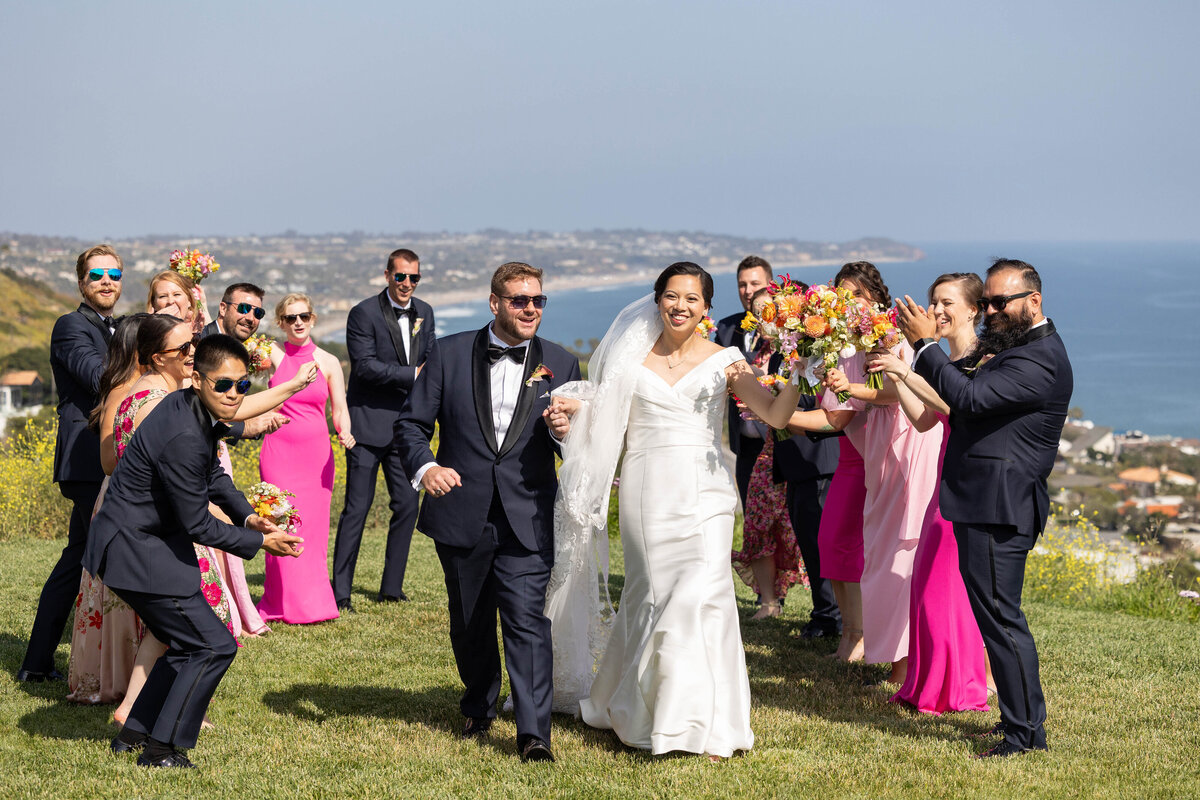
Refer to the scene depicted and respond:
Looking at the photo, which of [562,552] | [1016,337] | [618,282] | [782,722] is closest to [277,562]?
[562,552]

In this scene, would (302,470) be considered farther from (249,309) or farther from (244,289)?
(244,289)

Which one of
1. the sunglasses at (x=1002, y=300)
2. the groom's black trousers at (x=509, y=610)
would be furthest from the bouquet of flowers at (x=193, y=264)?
the sunglasses at (x=1002, y=300)

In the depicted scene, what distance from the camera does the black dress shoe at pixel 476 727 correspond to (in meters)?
6.20

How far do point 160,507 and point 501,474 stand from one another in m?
1.70

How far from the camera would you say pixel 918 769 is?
18.5 feet

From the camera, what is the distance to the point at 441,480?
18.1 feet

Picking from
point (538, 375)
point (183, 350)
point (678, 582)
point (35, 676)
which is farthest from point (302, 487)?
point (678, 582)

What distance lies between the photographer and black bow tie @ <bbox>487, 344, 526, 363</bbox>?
5953mm

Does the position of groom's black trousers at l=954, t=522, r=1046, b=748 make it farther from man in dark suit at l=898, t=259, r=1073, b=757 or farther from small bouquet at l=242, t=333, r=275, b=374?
small bouquet at l=242, t=333, r=275, b=374

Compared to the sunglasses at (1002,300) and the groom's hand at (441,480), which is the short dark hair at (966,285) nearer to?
the sunglasses at (1002,300)

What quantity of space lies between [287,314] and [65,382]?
7.36 feet

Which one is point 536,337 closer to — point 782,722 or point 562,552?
point 562,552

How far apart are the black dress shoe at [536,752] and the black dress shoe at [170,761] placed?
65.9 inches

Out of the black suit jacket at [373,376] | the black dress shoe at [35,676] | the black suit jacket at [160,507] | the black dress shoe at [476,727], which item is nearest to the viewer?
the black suit jacket at [160,507]
